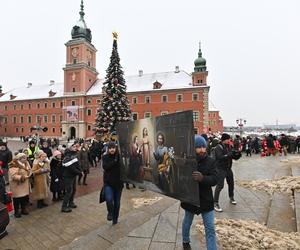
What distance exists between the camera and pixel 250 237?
13.3 ft

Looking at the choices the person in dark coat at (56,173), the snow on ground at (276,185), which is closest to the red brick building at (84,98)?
the snow on ground at (276,185)

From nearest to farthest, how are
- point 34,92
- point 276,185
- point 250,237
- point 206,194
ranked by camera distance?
point 206,194, point 250,237, point 276,185, point 34,92

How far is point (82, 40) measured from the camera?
55.3 m

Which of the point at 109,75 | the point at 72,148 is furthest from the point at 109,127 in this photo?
the point at 72,148

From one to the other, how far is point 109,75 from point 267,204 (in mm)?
25030

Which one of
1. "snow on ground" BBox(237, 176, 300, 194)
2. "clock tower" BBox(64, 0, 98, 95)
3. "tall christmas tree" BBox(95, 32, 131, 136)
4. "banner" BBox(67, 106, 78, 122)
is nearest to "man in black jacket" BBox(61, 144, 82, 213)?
"snow on ground" BBox(237, 176, 300, 194)

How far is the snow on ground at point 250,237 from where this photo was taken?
374 cm

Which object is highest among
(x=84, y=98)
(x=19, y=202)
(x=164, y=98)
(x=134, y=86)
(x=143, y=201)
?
(x=134, y=86)

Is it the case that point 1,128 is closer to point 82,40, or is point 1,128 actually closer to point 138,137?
point 82,40

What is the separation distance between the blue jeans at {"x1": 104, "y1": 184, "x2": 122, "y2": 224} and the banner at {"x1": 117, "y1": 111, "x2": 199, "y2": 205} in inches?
14.4

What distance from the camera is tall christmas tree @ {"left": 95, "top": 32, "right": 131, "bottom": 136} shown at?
90.2 feet

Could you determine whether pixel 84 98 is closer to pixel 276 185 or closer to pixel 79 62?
pixel 79 62

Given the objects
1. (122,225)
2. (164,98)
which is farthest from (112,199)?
(164,98)

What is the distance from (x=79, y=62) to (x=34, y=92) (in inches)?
765
